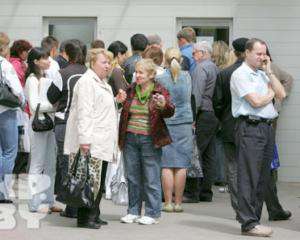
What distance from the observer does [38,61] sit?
11305 mm

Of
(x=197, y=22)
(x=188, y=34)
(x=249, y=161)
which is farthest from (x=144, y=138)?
(x=197, y=22)

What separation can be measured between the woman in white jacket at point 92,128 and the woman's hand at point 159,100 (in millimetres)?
458

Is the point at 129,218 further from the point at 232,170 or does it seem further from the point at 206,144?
the point at 206,144

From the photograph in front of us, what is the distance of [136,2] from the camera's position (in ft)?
51.9

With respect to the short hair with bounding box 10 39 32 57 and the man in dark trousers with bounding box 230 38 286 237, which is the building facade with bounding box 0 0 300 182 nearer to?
the short hair with bounding box 10 39 32 57

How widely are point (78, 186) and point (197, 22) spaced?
665cm

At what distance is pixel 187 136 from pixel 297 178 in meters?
4.28

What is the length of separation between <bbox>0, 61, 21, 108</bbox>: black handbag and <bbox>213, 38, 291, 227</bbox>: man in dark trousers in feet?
8.14

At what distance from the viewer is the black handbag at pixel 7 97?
453 inches

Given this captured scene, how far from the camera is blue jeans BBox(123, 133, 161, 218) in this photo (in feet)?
34.6

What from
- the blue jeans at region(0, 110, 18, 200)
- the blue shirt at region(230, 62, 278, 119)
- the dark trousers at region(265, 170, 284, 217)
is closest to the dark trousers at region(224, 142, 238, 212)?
the dark trousers at region(265, 170, 284, 217)

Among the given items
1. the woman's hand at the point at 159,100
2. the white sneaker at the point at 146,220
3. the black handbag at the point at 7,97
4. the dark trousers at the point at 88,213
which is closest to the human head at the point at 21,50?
the black handbag at the point at 7,97

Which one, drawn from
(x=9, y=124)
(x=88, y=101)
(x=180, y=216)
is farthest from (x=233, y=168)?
(x=9, y=124)

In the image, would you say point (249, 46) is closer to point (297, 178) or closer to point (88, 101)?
point (88, 101)
